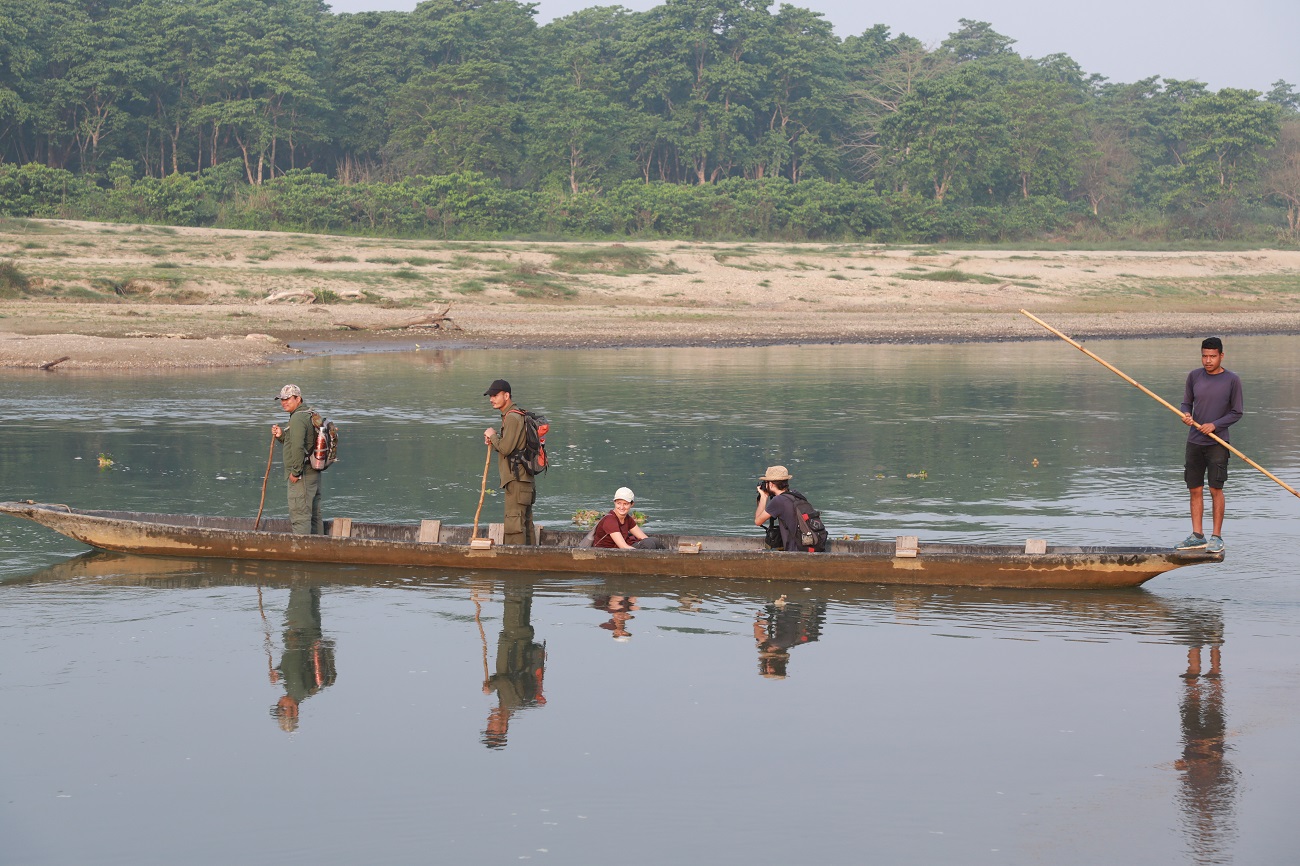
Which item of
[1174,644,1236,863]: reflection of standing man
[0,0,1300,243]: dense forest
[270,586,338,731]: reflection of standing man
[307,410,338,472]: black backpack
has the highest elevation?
[0,0,1300,243]: dense forest

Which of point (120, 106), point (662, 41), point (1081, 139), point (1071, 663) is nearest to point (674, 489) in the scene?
point (1071, 663)

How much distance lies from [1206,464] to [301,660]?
813 cm

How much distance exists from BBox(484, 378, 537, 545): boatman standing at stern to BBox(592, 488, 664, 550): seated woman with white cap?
69 centimetres

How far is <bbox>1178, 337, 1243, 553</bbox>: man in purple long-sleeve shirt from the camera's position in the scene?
43.5 ft

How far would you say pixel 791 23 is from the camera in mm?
86812

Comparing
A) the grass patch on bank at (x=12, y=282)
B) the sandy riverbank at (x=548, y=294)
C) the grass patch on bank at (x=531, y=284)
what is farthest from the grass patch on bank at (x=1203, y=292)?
the grass patch on bank at (x=12, y=282)

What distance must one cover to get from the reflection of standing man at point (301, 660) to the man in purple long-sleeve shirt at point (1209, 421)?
289 inches

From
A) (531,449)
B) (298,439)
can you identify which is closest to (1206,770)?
(531,449)

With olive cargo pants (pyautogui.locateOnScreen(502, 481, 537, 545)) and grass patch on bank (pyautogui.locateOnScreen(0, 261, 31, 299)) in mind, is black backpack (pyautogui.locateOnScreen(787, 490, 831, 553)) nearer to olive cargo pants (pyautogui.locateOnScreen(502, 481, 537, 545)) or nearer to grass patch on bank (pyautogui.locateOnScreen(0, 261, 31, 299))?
olive cargo pants (pyautogui.locateOnScreen(502, 481, 537, 545))

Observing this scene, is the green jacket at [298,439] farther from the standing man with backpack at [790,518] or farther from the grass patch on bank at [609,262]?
the grass patch on bank at [609,262]

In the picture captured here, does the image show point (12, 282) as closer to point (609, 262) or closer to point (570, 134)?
point (609, 262)

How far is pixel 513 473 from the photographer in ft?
46.0

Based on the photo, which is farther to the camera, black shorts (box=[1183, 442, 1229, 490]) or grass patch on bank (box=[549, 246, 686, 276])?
grass patch on bank (box=[549, 246, 686, 276])

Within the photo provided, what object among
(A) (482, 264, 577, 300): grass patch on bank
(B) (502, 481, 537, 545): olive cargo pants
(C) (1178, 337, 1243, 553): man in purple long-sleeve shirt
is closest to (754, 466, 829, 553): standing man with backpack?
(B) (502, 481, 537, 545): olive cargo pants
